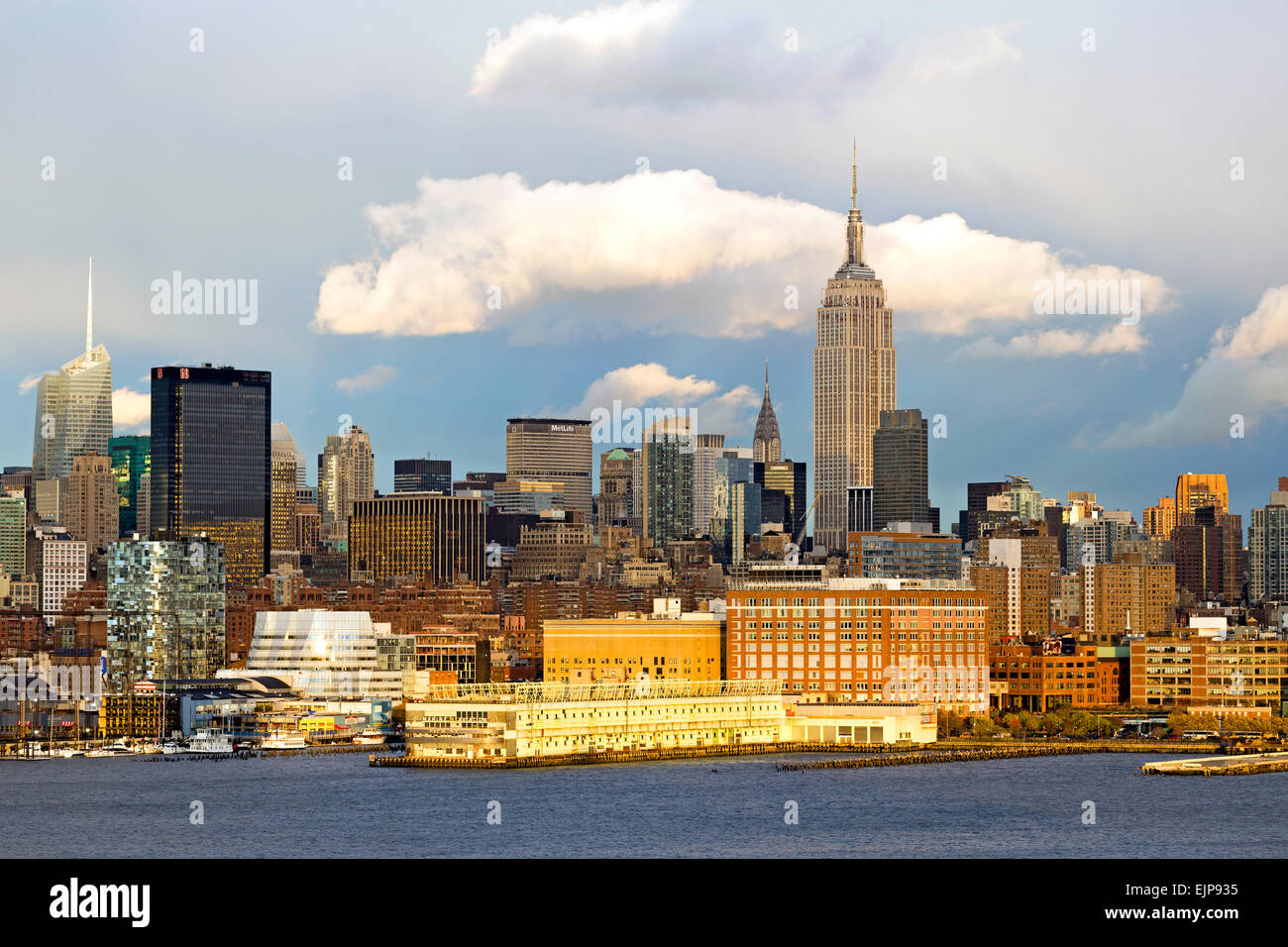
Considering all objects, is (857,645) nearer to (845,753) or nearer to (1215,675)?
(845,753)

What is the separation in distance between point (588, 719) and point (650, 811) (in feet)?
90.5

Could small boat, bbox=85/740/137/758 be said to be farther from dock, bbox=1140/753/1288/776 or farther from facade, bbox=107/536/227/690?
dock, bbox=1140/753/1288/776

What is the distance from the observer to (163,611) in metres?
152

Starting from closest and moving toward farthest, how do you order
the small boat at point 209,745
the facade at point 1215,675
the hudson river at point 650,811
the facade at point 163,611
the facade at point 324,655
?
the hudson river at point 650,811 < the small boat at point 209,745 < the facade at point 1215,675 < the facade at point 324,655 < the facade at point 163,611

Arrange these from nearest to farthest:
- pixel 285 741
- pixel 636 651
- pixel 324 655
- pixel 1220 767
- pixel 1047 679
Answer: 1. pixel 1220 767
2. pixel 285 741
3. pixel 636 651
4. pixel 1047 679
5. pixel 324 655

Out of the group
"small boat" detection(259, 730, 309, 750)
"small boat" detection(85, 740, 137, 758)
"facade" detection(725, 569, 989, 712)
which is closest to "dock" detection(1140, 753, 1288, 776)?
"facade" detection(725, 569, 989, 712)

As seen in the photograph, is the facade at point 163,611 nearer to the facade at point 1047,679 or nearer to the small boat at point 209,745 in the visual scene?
the small boat at point 209,745

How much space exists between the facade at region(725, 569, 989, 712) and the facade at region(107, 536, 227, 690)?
49.0 m

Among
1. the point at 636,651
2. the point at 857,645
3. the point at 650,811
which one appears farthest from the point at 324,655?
the point at 650,811

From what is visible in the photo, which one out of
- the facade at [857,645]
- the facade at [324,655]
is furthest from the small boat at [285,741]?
the facade at [857,645]

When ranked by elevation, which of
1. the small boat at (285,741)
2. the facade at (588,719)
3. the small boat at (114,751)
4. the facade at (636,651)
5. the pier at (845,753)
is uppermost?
the facade at (636,651)

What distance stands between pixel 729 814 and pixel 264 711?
5640 centimetres

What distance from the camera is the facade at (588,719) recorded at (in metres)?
92.9

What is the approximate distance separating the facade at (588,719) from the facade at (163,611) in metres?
48.4
